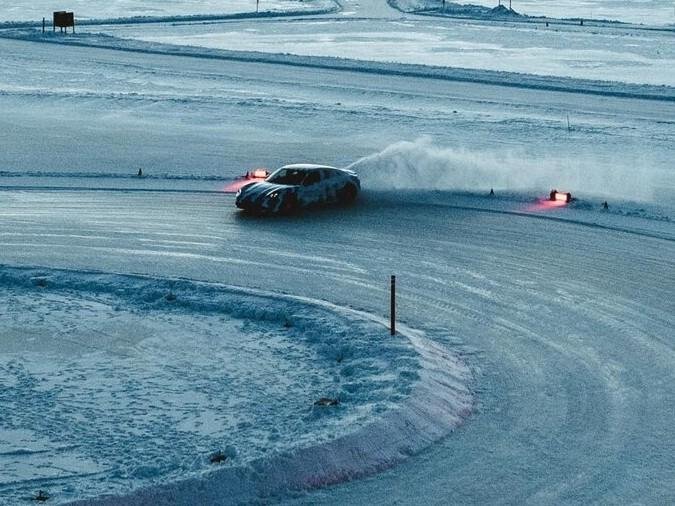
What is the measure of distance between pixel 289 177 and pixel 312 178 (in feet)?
1.90

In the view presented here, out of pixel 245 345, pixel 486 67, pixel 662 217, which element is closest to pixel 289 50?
pixel 486 67

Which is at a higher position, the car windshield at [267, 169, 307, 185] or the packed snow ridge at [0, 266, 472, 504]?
the car windshield at [267, 169, 307, 185]

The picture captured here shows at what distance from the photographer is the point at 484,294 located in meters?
23.5

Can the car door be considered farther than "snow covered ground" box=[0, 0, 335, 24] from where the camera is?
No

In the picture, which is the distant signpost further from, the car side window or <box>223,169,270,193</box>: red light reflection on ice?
the car side window

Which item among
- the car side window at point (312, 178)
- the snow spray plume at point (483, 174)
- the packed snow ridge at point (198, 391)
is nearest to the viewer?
the packed snow ridge at point (198, 391)

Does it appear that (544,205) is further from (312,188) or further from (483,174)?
(312,188)

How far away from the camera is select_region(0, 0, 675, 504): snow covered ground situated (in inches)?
614

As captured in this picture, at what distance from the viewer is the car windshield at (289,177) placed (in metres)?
31.2

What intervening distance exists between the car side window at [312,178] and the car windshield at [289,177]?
0.36ft

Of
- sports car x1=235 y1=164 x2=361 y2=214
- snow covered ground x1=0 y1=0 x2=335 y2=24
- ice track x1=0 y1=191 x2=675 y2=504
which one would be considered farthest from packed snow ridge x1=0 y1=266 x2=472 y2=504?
snow covered ground x1=0 y1=0 x2=335 y2=24

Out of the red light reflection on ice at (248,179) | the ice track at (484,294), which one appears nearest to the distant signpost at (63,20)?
the red light reflection on ice at (248,179)

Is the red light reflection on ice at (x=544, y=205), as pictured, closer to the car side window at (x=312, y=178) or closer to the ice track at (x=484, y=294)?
the ice track at (x=484, y=294)

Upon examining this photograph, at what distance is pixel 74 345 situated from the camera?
802 inches
